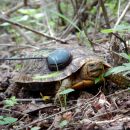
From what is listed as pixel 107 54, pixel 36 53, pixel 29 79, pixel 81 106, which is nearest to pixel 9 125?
pixel 81 106

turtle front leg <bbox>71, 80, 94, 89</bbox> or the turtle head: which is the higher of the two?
the turtle head

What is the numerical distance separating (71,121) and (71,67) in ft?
3.07

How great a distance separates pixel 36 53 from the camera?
4.24 meters

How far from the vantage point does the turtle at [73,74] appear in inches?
142

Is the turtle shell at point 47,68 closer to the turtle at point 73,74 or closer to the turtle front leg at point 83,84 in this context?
the turtle at point 73,74

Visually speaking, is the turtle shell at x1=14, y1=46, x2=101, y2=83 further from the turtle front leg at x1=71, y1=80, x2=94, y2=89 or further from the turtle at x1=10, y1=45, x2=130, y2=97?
the turtle front leg at x1=71, y1=80, x2=94, y2=89

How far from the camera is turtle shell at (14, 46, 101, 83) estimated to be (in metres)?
3.76

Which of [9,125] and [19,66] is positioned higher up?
[19,66]

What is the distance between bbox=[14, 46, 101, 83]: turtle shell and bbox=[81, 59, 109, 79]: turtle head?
0.07 metres

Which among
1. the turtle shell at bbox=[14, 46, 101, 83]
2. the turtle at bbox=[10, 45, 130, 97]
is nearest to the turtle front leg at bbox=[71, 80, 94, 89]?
the turtle at bbox=[10, 45, 130, 97]

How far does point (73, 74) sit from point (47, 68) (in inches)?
11.3

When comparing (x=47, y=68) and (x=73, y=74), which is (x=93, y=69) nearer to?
(x=73, y=74)

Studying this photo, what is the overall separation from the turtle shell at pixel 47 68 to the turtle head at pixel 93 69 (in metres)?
0.07

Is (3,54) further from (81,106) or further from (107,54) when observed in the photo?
(81,106)
